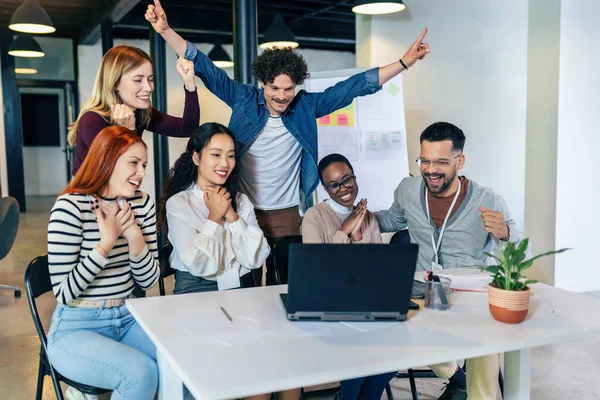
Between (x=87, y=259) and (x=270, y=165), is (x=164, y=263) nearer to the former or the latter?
(x=87, y=259)

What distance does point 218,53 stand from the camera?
31.0 ft

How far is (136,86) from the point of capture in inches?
101

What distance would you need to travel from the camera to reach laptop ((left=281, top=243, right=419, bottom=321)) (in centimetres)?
159

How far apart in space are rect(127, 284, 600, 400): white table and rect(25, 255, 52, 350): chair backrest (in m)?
0.38

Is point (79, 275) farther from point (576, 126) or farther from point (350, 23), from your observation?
point (350, 23)

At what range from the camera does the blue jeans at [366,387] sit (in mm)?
2322

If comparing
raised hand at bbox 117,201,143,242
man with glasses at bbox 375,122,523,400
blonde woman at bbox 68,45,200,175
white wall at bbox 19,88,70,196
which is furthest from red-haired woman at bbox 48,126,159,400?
white wall at bbox 19,88,70,196

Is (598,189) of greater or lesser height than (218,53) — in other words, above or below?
below

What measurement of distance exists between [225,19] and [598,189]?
21.4ft

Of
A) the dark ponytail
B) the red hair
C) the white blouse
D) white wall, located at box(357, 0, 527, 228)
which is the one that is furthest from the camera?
white wall, located at box(357, 0, 527, 228)

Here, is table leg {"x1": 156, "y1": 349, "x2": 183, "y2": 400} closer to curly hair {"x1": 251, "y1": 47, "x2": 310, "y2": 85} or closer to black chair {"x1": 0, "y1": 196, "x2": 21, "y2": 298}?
curly hair {"x1": 251, "y1": 47, "x2": 310, "y2": 85}

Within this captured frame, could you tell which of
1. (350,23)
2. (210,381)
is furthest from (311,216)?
Result: (350,23)

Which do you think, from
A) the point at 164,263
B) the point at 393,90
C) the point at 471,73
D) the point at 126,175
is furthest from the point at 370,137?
the point at 126,175

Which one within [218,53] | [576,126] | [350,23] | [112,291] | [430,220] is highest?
[350,23]
